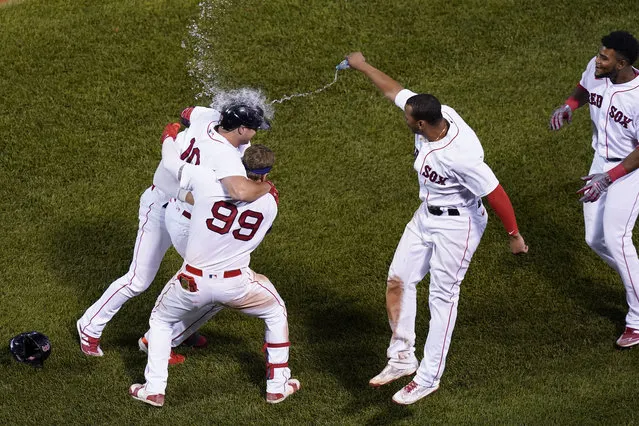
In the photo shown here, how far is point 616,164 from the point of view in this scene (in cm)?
849

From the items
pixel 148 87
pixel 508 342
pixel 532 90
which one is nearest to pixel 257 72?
pixel 148 87

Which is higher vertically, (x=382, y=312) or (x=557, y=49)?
(x=557, y=49)

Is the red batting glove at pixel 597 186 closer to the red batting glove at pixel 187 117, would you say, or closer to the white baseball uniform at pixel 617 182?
the white baseball uniform at pixel 617 182

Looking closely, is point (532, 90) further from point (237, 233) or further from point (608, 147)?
point (237, 233)

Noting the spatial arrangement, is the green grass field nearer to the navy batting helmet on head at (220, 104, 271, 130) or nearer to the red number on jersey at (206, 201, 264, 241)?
the red number on jersey at (206, 201, 264, 241)

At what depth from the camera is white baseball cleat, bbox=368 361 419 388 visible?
8188 millimetres

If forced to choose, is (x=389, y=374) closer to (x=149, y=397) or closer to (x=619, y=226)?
(x=149, y=397)

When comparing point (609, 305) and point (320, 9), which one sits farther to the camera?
point (320, 9)

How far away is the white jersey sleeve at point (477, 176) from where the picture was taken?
7313 mm

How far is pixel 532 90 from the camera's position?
12.0 metres

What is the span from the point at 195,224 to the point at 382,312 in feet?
8.31

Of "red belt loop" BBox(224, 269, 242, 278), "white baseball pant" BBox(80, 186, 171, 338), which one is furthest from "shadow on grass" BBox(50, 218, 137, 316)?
"red belt loop" BBox(224, 269, 242, 278)

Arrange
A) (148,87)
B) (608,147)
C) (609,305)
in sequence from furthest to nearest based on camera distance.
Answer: (148,87) → (609,305) → (608,147)

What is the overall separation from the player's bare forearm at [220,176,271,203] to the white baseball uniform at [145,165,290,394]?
8 centimetres
